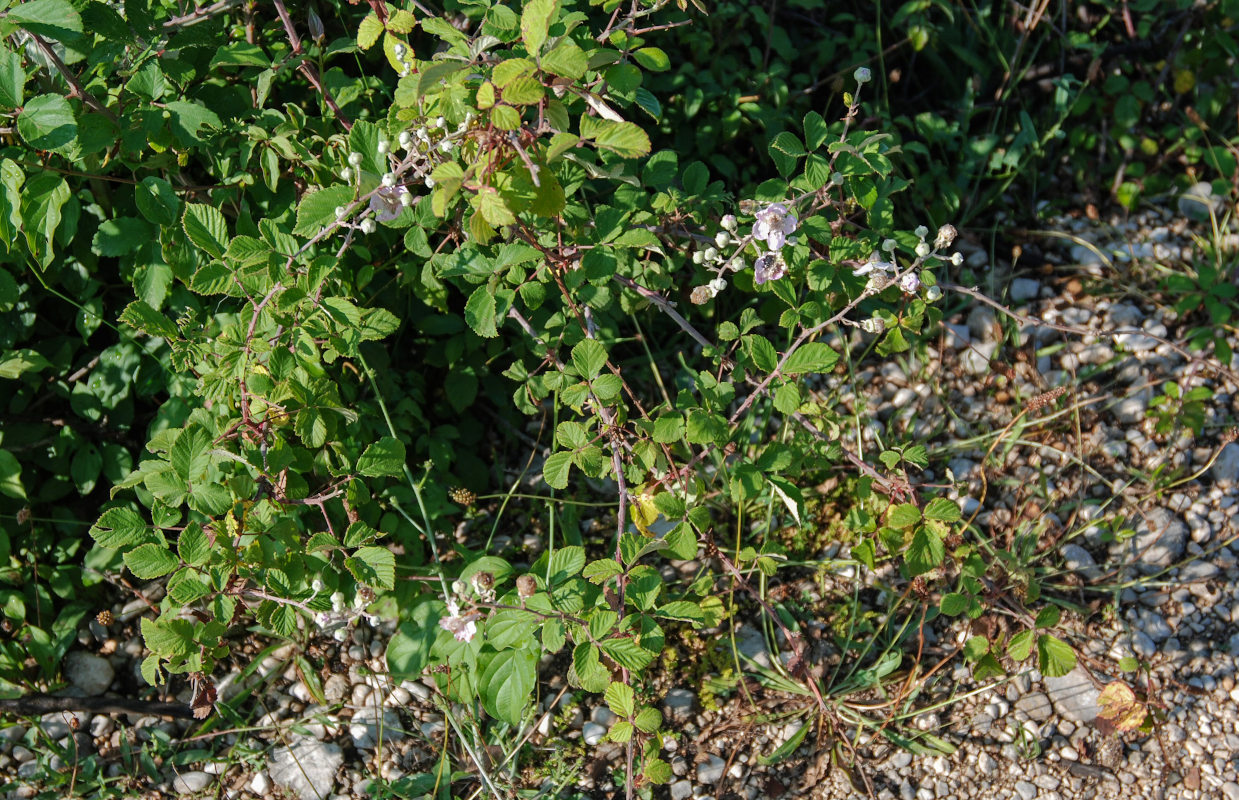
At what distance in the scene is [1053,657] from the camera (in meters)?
1.80

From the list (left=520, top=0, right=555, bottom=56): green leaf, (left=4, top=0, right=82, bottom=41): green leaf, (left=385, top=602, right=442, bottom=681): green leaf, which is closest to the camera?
(left=520, top=0, right=555, bottom=56): green leaf

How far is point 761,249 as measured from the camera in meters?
1.90

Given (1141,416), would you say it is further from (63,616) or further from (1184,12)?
(63,616)

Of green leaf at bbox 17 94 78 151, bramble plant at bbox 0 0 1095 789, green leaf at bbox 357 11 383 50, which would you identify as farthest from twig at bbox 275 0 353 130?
green leaf at bbox 17 94 78 151

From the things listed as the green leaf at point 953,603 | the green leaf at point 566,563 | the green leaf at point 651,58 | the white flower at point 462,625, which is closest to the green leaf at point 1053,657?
the green leaf at point 953,603

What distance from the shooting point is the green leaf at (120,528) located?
1.65 metres

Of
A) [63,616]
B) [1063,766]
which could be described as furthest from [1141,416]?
[63,616]

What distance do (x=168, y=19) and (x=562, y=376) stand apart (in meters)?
1.01

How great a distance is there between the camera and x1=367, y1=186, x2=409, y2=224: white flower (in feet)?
5.49

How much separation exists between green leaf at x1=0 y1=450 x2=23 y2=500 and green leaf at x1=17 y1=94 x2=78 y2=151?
2.48ft

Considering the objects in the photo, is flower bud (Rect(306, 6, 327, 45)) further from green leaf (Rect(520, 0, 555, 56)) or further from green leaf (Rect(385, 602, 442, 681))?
green leaf (Rect(385, 602, 442, 681))

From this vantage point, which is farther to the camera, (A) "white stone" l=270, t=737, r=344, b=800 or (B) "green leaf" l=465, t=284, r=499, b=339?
(A) "white stone" l=270, t=737, r=344, b=800

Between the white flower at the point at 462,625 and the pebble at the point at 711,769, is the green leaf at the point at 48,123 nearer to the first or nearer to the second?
the white flower at the point at 462,625

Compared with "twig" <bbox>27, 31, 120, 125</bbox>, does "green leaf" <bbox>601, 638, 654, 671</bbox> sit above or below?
below
